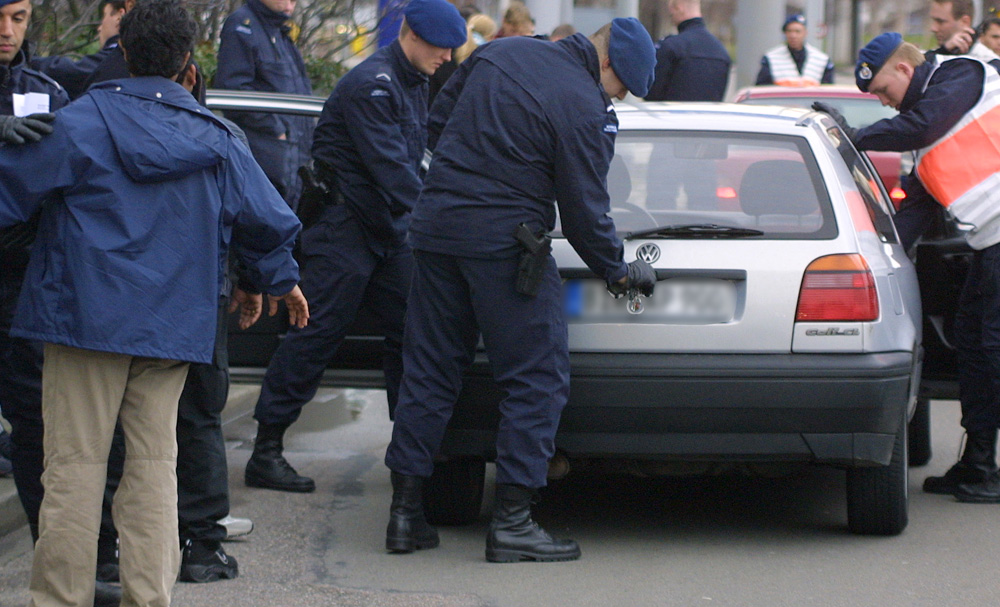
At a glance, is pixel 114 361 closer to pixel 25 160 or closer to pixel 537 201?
pixel 25 160

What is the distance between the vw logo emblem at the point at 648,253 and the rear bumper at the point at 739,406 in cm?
32

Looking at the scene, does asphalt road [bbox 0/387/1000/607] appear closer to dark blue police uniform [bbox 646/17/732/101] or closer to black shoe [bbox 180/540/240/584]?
black shoe [bbox 180/540/240/584]

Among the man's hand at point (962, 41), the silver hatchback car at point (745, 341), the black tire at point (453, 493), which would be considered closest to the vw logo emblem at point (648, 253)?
the silver hatchback car at point (745, 341)

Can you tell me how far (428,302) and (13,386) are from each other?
1.32 meters

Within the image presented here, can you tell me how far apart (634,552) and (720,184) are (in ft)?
4.20

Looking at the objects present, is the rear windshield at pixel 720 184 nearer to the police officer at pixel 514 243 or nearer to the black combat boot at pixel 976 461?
the police officer at pixel 514 243

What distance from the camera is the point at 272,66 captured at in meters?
7.06

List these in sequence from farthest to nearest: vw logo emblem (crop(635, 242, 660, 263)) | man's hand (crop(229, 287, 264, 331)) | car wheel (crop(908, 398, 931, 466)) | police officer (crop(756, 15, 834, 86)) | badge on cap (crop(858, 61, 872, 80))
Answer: police officer (crop(756, 15, 834, 86))
car wheel (crop(908, 398, 931, 466))
badge on cap (crop(858, 61, 872, 80))
vw logo emblem (crop(635, 242, 660, 263))
man's hand (crop(229, 287, 264, 331))

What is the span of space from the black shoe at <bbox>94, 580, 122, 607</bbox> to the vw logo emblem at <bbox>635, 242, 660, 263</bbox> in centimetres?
191

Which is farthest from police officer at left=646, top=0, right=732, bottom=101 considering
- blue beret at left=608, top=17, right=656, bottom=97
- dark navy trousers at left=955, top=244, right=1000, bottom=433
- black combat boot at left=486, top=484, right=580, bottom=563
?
black combat boot at left=486, top=484, right=580, bottom=563

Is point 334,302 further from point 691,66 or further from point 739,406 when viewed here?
point 691,66

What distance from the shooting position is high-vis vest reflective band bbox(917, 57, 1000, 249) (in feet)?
17.8

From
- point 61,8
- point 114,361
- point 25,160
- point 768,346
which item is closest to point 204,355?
point 114,361

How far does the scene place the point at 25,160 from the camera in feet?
11.1
